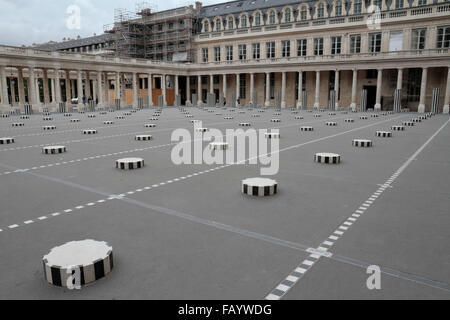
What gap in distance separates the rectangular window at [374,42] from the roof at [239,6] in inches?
521

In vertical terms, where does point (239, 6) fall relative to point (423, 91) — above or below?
above

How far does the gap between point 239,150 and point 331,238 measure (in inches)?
316

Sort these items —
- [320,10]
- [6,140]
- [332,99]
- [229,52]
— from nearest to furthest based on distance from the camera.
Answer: [6,140]
[332,99]
[320,10]
[229,52]

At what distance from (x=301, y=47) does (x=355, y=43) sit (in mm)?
7832

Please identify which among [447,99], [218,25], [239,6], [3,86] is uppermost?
[239,6]

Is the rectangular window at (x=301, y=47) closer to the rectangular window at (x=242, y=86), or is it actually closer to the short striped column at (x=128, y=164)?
the rectangular window at (x=242, y=86)

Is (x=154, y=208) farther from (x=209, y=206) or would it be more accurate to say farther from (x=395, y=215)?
(x=395, y=215)

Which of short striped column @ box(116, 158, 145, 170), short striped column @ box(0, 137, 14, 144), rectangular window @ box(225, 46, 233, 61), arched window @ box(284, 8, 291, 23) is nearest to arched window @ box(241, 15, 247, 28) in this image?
rectangular window @ box(225, 46, 233, 61)

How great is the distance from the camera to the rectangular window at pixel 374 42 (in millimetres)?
46812

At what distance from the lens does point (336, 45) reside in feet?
164

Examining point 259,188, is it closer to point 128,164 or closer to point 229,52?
point 128,164

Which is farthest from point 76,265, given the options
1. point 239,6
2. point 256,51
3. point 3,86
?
point 239,6

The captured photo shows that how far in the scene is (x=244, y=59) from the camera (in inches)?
2270

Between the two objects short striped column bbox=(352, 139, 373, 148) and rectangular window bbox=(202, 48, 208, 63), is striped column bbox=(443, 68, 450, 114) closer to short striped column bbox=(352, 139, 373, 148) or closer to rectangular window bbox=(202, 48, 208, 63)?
short striped column bbox=(352, 139, 373, 148)
